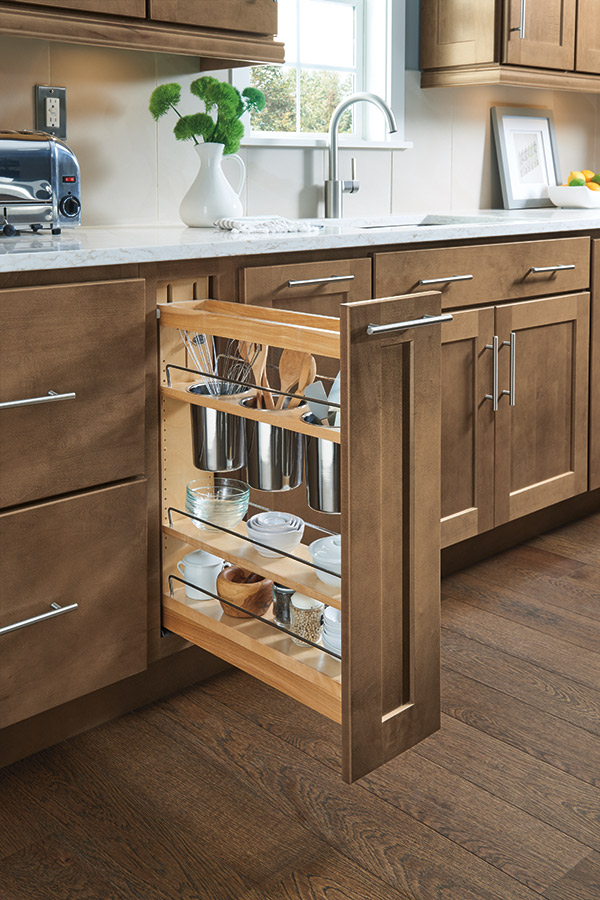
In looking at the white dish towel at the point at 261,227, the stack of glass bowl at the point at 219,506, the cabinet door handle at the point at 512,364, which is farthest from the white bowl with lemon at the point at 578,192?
the stack of glass bowl at the point at 219,506

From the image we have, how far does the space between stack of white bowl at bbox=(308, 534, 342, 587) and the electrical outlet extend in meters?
1.25

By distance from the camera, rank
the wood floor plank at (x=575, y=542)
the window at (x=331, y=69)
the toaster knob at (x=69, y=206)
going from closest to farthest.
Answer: the toaster knob at (x=69, y=206) < the wood floor plank at (x=575, y=542) < the window at (x=331, y=69)

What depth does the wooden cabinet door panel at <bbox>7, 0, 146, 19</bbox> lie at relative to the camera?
182cm

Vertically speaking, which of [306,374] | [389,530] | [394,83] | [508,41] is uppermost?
[508,41]

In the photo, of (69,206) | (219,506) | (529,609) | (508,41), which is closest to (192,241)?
(69,206)

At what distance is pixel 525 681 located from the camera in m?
1.98

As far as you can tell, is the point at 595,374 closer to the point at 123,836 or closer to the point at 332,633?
the point at 332,633

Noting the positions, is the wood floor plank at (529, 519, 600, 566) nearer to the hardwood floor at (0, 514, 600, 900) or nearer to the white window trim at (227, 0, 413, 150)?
the hardwood floor at (0, 514, 600, 900)

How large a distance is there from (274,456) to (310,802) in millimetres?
604

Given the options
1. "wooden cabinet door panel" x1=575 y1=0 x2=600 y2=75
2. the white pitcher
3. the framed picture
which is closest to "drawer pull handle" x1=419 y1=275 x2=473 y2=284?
the white pitcher

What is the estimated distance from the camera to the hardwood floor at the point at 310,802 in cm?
141

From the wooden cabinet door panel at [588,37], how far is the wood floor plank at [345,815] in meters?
2.58

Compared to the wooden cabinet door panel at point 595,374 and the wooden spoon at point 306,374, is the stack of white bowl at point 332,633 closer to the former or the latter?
the wooden spoon at point 306,374

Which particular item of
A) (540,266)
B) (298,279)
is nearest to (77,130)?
(298,279)
